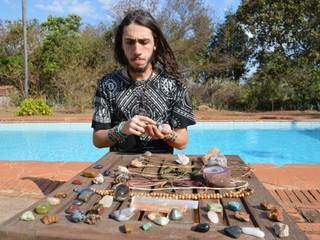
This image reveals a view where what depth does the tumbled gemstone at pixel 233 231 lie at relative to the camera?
46.1 inches

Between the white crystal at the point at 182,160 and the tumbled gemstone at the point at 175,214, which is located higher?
the white crystal at the point at 182,160

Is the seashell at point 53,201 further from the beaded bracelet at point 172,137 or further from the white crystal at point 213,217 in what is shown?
the beaded bracelet at point 172,137

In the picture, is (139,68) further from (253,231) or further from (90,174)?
(253,231)

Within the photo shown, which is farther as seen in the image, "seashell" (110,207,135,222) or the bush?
the bush

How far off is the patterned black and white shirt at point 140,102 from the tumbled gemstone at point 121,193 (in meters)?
0.93

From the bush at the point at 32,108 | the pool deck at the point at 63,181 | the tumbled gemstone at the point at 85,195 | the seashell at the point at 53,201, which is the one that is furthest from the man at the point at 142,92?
the bush at the point at 32,108

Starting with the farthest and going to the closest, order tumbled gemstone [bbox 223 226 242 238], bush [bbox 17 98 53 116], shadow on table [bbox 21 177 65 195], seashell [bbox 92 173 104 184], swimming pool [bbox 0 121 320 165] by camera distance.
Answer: bush [bbox 17 98 53 116] < swimming pool [bbox 0 121 320 165] < shadow on table [bbox 21 177 65 195] < seashell [bbox 92 173 104 184] < tumbled gemstone [bbox 223 226 242 238]

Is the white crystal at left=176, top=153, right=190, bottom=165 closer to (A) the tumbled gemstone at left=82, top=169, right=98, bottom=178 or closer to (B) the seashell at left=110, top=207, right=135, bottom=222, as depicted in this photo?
(A) the tumbled gemstone at left=82, top=169, right=98, bottom=178

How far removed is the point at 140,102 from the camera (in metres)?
2.50

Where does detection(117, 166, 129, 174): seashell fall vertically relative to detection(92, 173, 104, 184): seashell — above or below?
above

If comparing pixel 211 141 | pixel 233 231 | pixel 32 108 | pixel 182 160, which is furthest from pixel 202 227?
pixel 32 108

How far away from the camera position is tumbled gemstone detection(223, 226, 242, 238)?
1.17m

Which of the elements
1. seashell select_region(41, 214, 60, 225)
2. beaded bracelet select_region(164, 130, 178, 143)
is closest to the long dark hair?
beaded bracelet select_region(164, 130, 178, 143)

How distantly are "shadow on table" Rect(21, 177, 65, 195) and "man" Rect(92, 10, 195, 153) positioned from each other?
151 centimetres
